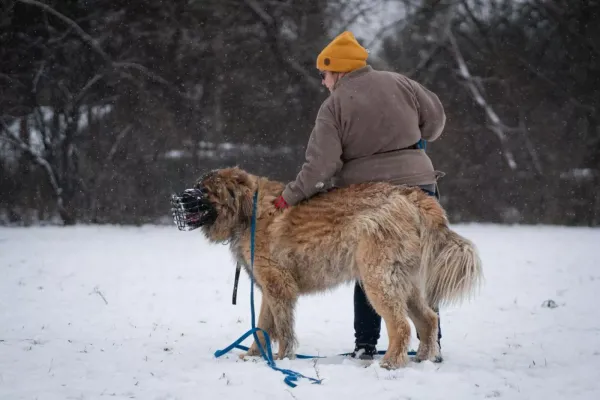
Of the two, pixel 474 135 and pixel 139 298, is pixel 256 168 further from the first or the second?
pixel 139 298

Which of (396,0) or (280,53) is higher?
(396,0)

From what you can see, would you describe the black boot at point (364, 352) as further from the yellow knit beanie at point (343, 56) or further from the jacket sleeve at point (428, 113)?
the yellow knit beanie at point (343, 56)

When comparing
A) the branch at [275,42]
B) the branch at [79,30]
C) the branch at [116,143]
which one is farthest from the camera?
the branch at [275,42]

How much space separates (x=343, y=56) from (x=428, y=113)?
0.72 metres

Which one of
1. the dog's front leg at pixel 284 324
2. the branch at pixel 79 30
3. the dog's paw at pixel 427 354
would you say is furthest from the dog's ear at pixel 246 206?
the branch at pixel 79 30

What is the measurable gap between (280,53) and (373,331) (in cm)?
793

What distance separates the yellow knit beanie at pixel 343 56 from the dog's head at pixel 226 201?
104 cm

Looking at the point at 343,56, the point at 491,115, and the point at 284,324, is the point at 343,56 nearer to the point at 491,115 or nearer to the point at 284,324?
the point at 284,324

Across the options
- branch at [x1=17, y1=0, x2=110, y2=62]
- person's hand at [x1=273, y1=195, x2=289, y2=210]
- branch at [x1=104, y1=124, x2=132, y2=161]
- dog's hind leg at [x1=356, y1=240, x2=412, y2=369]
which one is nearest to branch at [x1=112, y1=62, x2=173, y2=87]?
branch at [x1=17, y1=0, x2=110, y2=62]

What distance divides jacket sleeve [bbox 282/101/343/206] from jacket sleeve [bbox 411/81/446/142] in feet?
2.12

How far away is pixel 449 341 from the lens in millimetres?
4895

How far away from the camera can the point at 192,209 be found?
13.6 ft

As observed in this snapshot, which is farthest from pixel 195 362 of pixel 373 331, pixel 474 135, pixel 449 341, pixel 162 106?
pixel 474 135

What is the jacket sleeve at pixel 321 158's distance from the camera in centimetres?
393
